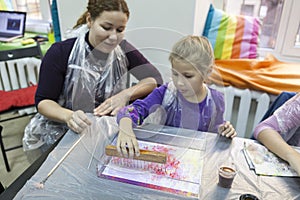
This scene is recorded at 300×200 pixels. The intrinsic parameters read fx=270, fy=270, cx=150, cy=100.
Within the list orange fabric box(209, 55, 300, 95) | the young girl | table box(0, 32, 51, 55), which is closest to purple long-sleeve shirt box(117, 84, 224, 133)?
the young girl

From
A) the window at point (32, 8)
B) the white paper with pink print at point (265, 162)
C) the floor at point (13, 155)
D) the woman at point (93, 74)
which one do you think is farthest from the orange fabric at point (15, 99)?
the white paper with pink print at point (265, 162)

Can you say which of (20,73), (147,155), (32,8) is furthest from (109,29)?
(32,8)

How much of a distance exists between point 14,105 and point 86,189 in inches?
51.2

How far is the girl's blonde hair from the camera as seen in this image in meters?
0.84

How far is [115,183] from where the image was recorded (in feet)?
2.59

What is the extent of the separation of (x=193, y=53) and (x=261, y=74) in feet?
3.29

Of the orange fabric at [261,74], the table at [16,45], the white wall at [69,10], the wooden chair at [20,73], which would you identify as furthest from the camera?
the wooden chair at [20,73]

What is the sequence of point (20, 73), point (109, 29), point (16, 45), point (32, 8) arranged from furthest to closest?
point (32, 8)
point (20, 73)
point (16, 45)
point (109, 29)

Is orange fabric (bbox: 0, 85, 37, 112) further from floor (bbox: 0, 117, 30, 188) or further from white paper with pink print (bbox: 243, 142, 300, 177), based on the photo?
white paper with pink print (bbox: 243, 142, 300, 177)

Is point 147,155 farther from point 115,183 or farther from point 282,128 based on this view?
point 282,128

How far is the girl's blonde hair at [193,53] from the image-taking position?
2.75 ft

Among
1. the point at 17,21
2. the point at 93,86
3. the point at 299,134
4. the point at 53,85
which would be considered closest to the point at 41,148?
the point at 53,85

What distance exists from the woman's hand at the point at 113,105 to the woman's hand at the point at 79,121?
2.5 inches

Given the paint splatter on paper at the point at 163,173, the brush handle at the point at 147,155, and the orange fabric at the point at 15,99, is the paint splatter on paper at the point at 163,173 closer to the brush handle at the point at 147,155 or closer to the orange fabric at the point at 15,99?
the brush handle at the point at 147,155
